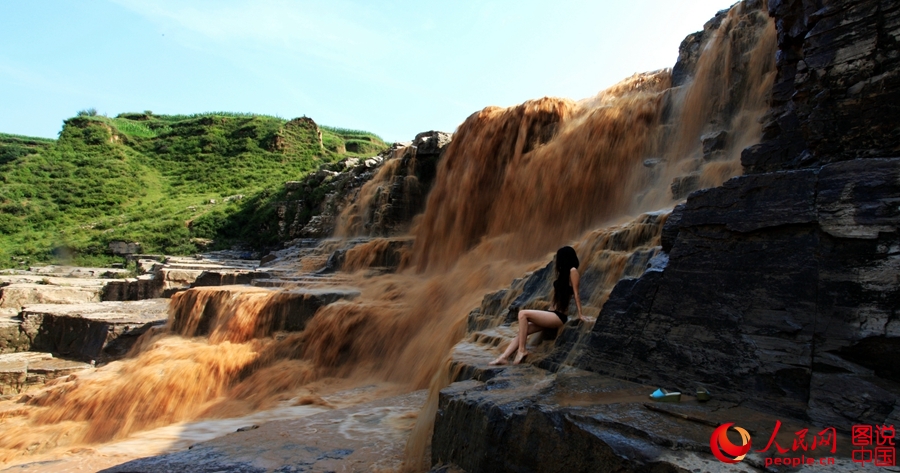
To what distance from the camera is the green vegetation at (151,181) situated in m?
22.8

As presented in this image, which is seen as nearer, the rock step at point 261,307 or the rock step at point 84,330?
the rock step at point 261,307

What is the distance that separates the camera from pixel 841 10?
4.51 meters

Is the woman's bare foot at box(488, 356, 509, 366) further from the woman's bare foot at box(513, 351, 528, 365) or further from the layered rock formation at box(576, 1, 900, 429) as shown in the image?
the layered rock formation at box(576, 1, 900, 429)

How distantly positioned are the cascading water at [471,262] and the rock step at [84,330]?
50 centimetres

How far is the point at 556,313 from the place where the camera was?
15.6 feet

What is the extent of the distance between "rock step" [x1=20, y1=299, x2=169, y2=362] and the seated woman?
8054 millimetres

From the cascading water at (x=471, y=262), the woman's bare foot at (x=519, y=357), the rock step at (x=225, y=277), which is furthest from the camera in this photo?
the rock step at (x=225, y=277)

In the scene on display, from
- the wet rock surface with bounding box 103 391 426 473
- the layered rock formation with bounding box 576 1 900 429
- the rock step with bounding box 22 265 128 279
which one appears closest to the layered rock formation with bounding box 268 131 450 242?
the rock step with bounding box 22 265 128 279

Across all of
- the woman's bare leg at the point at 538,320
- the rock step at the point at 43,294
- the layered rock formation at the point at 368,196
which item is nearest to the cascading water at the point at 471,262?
the woman's bare leg at the point at 538,320

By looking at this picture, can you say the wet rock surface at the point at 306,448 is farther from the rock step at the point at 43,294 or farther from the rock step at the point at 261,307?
the rock step at the point at 43,294

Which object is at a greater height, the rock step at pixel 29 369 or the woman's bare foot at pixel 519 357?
the woman's bare foot at pixel 519 357

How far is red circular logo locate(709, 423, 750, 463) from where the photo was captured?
2400 millimetres

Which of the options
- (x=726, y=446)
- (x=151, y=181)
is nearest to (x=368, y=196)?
(x=726, y=446)

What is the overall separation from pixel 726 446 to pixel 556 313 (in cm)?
232
